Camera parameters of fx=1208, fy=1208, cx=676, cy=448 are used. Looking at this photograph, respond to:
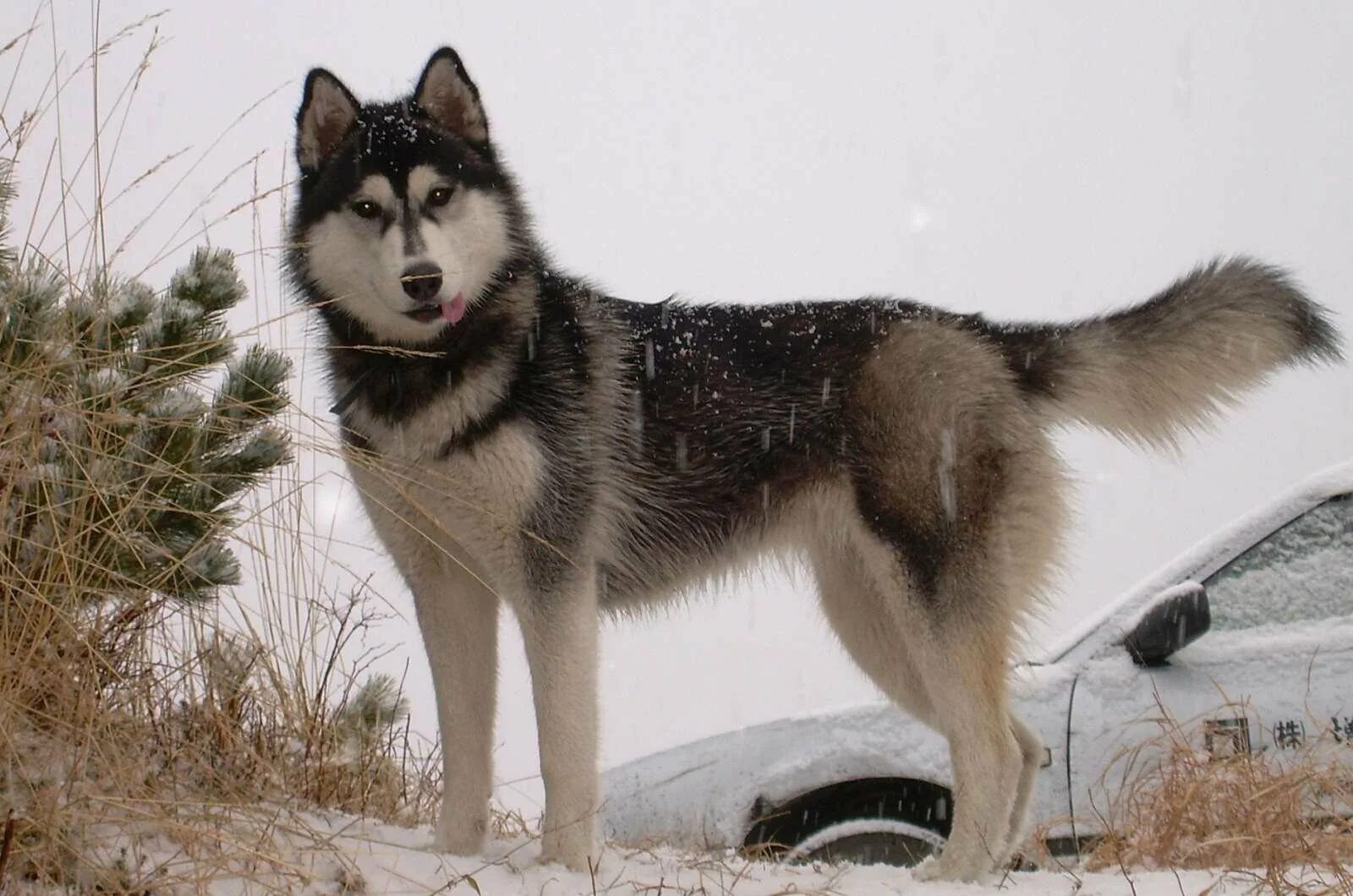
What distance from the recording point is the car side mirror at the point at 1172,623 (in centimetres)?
398

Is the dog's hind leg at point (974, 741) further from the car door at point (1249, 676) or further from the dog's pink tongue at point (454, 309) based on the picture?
the dog's pink tongue at point (454, 309)

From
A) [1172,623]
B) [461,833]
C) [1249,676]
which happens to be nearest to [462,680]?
[461,833]

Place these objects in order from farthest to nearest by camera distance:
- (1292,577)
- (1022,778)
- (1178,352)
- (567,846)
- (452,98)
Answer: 1. (1292,577)
2. (1178,352)
3. (1022,778)
4. (452,98)
5. (567,846)

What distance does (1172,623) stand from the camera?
4023 mm

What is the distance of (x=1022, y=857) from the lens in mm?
3924

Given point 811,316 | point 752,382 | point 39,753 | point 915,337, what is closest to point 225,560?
point 39,753

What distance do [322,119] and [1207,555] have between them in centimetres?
343

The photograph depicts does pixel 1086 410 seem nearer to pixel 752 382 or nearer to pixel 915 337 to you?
pixel 915 337

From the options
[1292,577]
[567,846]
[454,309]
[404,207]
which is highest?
[404,207]

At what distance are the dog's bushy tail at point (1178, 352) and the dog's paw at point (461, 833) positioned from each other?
2209 mm

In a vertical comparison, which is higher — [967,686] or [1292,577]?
[1292,577]

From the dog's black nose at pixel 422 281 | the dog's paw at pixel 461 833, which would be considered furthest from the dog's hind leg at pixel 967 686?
the dog's black nose at pixel 422 281

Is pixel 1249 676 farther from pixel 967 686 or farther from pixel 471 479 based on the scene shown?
pixel 471 479

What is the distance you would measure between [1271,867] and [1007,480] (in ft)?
4.72
